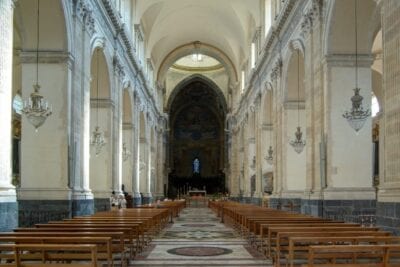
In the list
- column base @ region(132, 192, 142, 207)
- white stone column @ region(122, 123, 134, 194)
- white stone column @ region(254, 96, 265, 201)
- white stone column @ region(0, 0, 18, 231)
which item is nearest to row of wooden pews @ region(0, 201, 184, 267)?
white stone column @ region(0, 0, 18, 231)

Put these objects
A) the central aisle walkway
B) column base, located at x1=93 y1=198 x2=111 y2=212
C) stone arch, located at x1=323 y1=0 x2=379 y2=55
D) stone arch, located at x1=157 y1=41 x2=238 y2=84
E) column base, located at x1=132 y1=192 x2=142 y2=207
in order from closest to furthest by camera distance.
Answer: the central aisle walkway, stone arch, located at x1=323 y1=0 x2=379 y2=55, column base, located at x1=93 y1=198 x2=111 y2=212, column base, located at x1=132 y1=192 x2=142 y2=207, stone arch, located at x1=157 y1=41 x2=238 y2=84

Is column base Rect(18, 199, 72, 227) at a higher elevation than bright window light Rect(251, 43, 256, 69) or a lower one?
lower

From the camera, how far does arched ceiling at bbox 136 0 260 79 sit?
3644 centimetres

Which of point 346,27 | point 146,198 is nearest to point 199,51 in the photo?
point 146,198

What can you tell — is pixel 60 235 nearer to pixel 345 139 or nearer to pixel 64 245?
pixel 64 245

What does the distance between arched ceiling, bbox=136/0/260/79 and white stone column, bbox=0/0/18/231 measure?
898 inches

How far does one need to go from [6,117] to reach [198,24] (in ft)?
110

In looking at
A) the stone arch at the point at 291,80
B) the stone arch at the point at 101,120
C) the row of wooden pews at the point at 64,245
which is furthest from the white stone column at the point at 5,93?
the stone arch at the point at 291,80

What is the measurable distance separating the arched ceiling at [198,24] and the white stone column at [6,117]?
22819mm

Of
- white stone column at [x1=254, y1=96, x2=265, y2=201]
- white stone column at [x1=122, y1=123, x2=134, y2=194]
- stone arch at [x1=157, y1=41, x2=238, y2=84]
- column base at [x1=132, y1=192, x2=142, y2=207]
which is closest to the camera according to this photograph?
white stone column at [x1=254, y1=96, x2=265, y2=201]

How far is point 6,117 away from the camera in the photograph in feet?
37.8

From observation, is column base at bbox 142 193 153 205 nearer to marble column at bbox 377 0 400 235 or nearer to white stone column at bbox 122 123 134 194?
white stone column at bbox 122 123 134 194

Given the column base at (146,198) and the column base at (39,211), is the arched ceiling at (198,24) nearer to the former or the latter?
the column base at (146,198)

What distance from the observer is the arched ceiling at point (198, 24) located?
36438 millimetres
